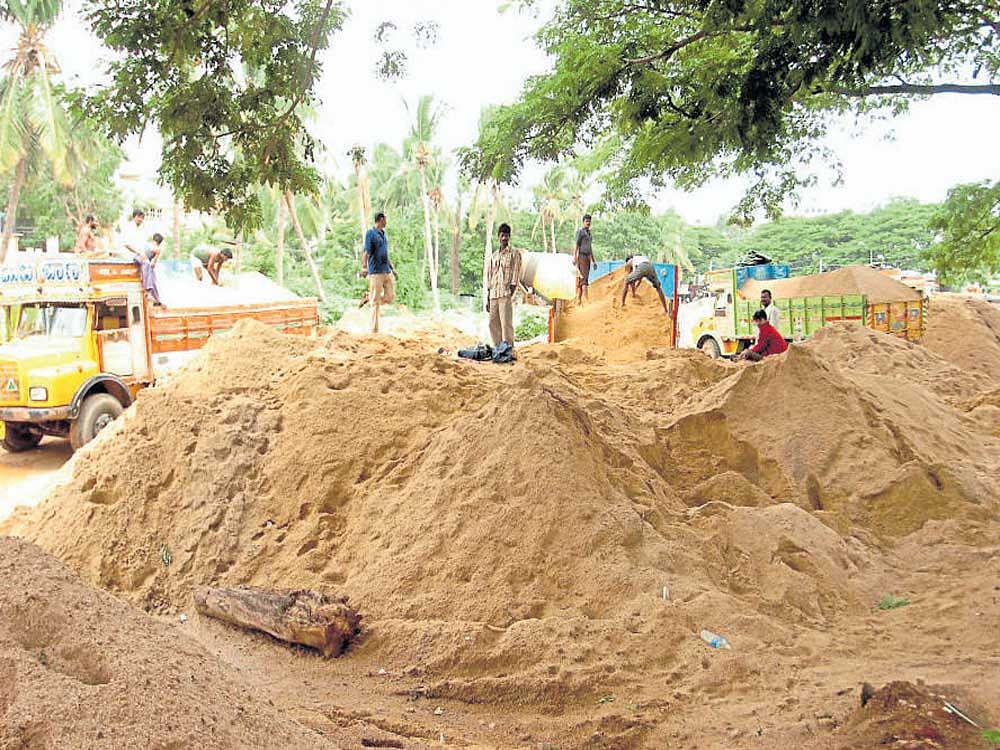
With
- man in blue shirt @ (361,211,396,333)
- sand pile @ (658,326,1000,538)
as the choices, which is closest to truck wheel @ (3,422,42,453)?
man in blue shirt @ (361,211,396,333)

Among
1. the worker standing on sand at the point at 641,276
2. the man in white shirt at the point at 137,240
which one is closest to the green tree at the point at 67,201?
the man in white shirt at the point at 137,240

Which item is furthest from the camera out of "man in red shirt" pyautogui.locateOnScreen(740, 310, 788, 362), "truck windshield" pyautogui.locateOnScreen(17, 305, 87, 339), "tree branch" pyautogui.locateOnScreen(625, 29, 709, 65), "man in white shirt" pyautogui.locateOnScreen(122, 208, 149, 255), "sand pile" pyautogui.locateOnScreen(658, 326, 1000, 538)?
"man in white shirt" pyautogui.locateOnScreen(122, 208, 149, 255)

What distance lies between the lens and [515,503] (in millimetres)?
5250

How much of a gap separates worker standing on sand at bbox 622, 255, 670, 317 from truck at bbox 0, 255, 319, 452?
6.81 metres

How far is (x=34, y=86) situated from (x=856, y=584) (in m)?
26.4

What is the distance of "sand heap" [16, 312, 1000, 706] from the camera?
458 centimetres

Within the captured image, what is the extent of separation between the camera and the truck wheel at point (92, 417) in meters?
10.0

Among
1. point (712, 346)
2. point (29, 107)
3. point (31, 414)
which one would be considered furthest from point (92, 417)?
point (29, 107)

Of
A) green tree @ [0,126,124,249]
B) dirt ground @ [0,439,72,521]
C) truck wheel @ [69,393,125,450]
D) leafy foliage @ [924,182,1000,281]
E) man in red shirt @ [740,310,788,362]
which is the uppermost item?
green tree @ [0,126,124,249]

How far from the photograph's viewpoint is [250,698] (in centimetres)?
262

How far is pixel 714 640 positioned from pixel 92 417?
28.6 ft

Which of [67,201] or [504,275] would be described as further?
[67,201]

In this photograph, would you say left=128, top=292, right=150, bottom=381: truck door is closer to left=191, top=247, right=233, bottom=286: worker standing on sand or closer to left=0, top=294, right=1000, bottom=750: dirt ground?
left=191, top=247, right=233, bottom=286: worker standing on sand

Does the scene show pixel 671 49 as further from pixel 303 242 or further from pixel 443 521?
pixel 303 242
